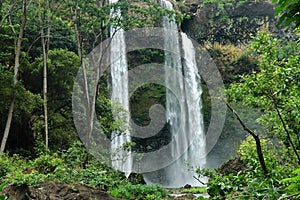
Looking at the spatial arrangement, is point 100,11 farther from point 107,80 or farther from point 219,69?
point 219,69

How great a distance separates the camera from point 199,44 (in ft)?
75.8

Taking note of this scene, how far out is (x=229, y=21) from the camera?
23531 millimetres

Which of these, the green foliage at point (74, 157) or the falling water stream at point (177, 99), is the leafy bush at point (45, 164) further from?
the falling water stream at point (177, 99)

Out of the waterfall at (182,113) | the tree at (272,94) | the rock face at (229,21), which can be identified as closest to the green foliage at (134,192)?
the tree at (272,94)

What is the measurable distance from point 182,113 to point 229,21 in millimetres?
8524

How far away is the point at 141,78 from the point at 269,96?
1700 centimetres

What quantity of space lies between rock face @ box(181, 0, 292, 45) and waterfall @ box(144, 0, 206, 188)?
2.70 metres

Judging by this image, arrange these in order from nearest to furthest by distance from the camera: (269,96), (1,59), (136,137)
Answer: (269,96) < (1,59) < (136,137)

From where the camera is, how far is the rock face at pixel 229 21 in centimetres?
2328

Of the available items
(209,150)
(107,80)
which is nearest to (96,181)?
(107,80)

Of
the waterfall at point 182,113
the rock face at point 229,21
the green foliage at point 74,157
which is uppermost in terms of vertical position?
the rock face at point 229,21

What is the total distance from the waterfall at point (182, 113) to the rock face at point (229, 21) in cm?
270

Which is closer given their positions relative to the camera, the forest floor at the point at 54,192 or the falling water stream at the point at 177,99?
the forest floor at the point at 54,192

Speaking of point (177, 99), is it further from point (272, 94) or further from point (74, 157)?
point (272, 94)
